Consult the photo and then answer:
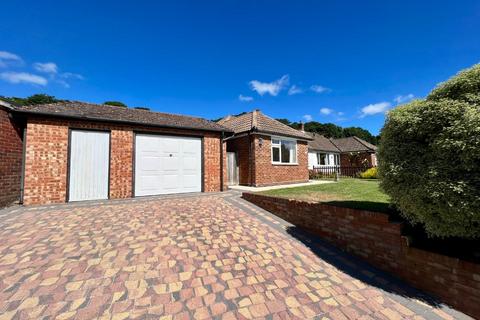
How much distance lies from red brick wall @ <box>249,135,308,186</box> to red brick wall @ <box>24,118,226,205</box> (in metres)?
6.47

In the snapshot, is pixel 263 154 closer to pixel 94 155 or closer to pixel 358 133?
pixel 94 155

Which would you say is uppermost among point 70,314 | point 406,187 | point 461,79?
point 461,79

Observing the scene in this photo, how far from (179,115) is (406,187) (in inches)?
452

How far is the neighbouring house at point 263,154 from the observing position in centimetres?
1202

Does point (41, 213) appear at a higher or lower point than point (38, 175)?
lower

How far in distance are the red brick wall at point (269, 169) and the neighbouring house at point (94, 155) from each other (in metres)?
2.50

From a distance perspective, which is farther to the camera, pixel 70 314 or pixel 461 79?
pixel 461 79

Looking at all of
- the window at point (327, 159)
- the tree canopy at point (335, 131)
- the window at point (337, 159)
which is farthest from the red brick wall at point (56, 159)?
the tree canopy at point (335, 131)

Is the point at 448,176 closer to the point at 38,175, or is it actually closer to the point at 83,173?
the point at 83,173

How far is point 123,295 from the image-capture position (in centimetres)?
264

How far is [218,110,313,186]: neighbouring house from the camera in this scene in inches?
473

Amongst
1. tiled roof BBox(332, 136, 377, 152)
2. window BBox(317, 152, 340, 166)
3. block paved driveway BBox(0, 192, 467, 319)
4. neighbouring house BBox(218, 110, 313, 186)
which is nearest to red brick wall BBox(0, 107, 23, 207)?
block paved driveway BBox(0, 192, 467, 319)

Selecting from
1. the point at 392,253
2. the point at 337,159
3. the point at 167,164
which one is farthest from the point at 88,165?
the point at 337,159

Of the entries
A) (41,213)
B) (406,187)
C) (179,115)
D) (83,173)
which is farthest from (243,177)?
(406,187)
